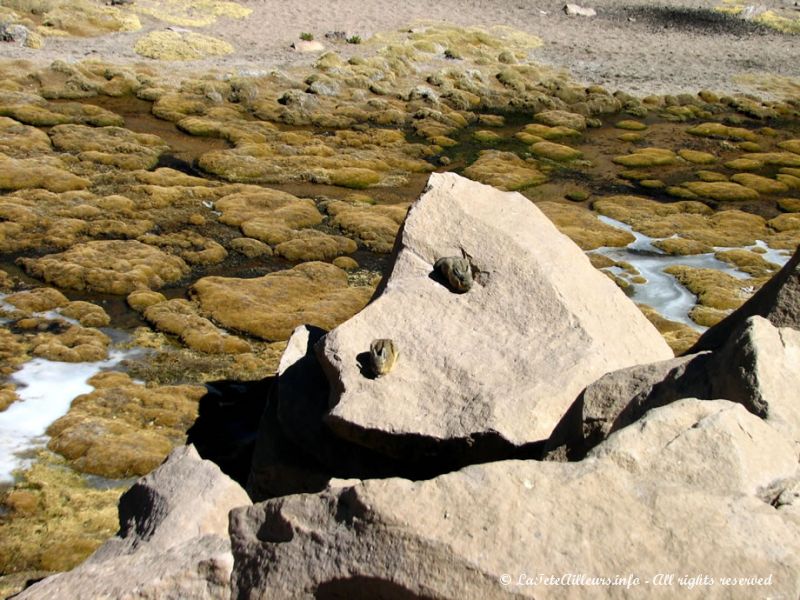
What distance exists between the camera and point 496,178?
35.6m

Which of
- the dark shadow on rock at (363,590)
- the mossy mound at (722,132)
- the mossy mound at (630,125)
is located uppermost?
the dark shadow on rock at (363,590)

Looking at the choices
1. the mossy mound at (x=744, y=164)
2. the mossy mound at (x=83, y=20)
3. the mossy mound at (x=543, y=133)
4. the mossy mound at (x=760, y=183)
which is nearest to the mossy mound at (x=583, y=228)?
the mossy mound at (x=760, y=183)

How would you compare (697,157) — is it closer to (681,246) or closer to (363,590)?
(681,246)

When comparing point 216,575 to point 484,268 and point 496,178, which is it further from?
point 496,178

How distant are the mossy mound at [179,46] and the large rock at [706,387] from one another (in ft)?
138

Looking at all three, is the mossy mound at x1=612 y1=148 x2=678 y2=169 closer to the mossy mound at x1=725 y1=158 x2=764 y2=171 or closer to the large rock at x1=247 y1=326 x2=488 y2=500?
the mossy mound at x1=725 y1=158 x2=764 y2=171

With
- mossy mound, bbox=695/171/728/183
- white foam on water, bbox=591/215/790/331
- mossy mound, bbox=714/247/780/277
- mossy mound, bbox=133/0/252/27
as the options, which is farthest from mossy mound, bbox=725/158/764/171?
mossy mound, bbox=133/0/252/27

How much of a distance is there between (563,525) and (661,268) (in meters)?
21.8

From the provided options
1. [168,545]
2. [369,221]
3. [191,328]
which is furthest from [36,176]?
[168,545]

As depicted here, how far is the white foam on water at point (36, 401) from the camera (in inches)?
593

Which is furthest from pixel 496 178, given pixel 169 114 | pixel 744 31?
pixel 744 31

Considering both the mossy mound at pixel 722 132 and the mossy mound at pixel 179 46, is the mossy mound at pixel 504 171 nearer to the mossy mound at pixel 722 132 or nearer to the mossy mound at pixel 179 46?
the mossy mound at pixel 722 132

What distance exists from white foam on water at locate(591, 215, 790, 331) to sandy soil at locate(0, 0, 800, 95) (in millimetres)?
25462

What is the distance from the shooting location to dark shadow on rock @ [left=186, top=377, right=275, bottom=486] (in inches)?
610
